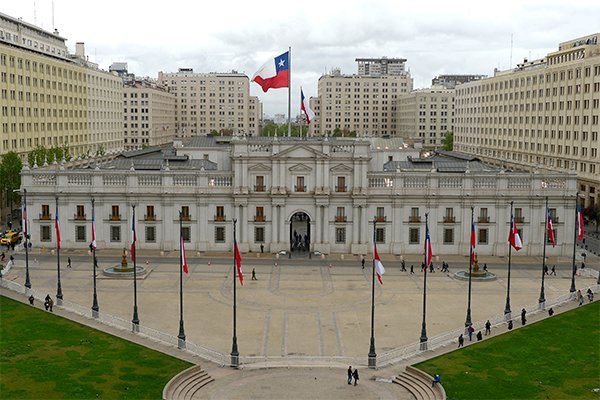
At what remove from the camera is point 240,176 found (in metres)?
89.4

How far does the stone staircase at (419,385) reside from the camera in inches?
1735

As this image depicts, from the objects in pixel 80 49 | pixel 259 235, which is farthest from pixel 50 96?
pixel 259 235

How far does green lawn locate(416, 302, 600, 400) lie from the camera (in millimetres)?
44562

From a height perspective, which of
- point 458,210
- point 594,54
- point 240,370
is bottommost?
point 240,370

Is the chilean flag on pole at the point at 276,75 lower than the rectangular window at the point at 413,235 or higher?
higher

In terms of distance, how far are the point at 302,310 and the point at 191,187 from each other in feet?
105

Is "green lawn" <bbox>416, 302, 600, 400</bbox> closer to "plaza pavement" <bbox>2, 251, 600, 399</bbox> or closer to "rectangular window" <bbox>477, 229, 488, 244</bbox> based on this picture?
"plaza pavement" <bbox>2, 251, 600, 399</bbox>

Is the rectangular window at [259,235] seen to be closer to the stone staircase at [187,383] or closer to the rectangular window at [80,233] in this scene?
the rectangular window at [80,233]

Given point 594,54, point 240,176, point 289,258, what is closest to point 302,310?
point 289,258

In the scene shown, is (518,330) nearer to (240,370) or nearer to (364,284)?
(364,284)

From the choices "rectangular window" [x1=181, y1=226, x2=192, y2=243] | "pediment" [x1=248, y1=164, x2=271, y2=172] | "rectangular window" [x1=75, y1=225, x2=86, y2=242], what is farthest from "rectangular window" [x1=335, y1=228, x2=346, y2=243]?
"rectangular window" [x1=75, y1=225, x2=86, y2=242]

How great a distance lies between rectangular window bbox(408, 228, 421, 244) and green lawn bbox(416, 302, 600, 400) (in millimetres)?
31468

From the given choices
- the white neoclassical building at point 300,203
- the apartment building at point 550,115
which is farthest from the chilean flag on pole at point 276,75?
the apartment building at point 550,115

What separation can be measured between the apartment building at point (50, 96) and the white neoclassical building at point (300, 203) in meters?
31.5
